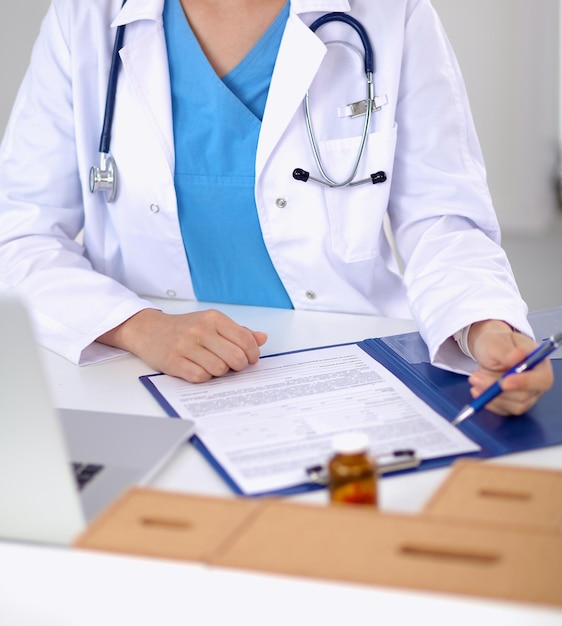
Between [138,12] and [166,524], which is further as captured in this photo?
[138,12]

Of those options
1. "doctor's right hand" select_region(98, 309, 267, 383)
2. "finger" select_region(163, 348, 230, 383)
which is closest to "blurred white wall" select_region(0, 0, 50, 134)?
"doctor's right hand" select_region(98, 309, 267, 383)

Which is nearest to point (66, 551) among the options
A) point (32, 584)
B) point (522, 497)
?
point (32, 584)

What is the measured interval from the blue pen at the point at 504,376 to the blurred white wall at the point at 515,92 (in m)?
3.21

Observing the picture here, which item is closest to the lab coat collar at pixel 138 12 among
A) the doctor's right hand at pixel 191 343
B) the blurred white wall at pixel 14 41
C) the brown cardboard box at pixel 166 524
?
the doctor's right hand at pixel 191 343

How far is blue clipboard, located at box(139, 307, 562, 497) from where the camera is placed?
1.01 meters

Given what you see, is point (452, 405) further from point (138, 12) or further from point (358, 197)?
point (138, 12)

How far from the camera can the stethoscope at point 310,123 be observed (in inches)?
59.6

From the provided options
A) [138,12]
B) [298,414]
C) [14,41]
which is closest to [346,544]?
[298,414]

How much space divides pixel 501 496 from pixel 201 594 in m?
0.28

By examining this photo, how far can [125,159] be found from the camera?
1.59 meters

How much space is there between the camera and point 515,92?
13.4 feet

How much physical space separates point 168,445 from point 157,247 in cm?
70

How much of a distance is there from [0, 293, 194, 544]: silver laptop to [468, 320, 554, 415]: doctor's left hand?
1.37ft

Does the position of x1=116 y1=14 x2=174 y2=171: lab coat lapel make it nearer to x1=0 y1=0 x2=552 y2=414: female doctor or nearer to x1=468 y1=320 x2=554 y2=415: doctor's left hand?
x1=0 y1=0 x2=552 y2=414: female doctor
